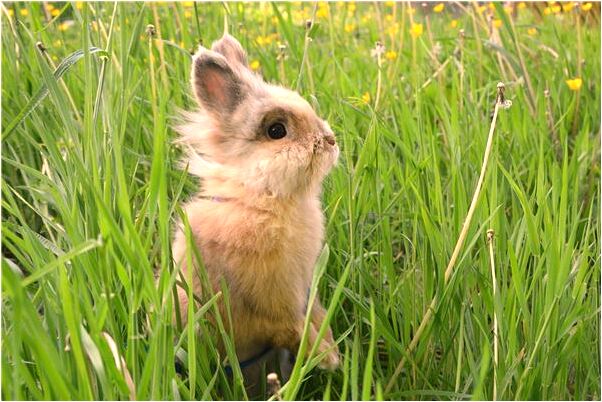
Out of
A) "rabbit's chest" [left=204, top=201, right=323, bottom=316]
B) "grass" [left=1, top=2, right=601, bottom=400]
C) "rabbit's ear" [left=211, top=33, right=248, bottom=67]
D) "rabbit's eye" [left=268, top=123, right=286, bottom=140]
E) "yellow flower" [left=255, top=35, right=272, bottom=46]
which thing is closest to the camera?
"grass" [left=1, top=2, right=601, bottom=400]

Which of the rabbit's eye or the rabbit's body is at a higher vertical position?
the rabbit's eye

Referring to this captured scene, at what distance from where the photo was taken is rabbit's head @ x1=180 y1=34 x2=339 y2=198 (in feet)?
6.49

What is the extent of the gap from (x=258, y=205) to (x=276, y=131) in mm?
196

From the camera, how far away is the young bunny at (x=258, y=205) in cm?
192

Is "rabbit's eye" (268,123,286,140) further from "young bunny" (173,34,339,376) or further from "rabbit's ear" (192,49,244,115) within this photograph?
"rabbit's ear" (192,49,244,115)

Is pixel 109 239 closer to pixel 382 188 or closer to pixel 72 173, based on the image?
pixel 72 173

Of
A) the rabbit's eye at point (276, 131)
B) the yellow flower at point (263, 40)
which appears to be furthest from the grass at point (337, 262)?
the yellow flower at point (263, 40)

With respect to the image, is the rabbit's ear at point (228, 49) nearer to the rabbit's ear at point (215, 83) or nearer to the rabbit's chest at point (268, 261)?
the rabbit's ear at point (215, 83)

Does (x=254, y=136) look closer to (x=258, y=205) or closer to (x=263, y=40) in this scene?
(x=258, y=205)

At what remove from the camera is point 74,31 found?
224 inches

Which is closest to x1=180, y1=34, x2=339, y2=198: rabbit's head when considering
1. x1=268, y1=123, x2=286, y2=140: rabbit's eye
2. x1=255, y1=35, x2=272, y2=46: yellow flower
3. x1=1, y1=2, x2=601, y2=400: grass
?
x1=268, y1=123, x2=286, y2=140: rabbit's eye

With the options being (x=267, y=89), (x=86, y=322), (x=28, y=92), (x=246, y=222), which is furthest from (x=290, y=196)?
(x=28, y=92)

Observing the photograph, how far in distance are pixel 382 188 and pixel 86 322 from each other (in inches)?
48.5

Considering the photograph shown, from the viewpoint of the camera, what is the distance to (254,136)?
79.7 inches
